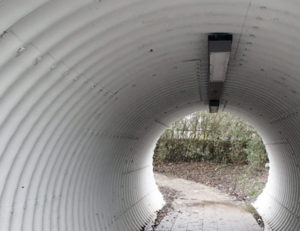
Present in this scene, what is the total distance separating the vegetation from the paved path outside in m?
3.90

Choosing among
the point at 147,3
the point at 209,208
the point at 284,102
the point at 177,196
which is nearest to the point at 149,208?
the point at 209,208

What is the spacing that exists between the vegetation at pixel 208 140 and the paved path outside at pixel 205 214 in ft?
12.8

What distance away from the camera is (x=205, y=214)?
11875 mm

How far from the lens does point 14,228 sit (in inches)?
150

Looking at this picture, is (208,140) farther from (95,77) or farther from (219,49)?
(95,77)

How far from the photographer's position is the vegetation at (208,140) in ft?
66.1

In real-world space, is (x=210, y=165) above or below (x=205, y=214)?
above

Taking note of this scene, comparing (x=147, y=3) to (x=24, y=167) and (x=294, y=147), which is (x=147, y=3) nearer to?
(x=24, y=167)

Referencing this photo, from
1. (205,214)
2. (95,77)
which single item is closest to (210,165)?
(205,214)

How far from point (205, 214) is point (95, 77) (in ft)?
27.8

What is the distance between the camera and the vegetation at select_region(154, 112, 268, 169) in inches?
793

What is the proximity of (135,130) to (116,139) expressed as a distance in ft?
4.41

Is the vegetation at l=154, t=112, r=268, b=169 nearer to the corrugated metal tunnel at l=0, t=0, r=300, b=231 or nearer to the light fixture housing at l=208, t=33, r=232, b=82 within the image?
the corrugated metal tunnel at l=0, t=0, r=300, b=231

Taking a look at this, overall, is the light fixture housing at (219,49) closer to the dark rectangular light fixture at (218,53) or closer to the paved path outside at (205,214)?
the dark rectangular light fixture at (218,53)
